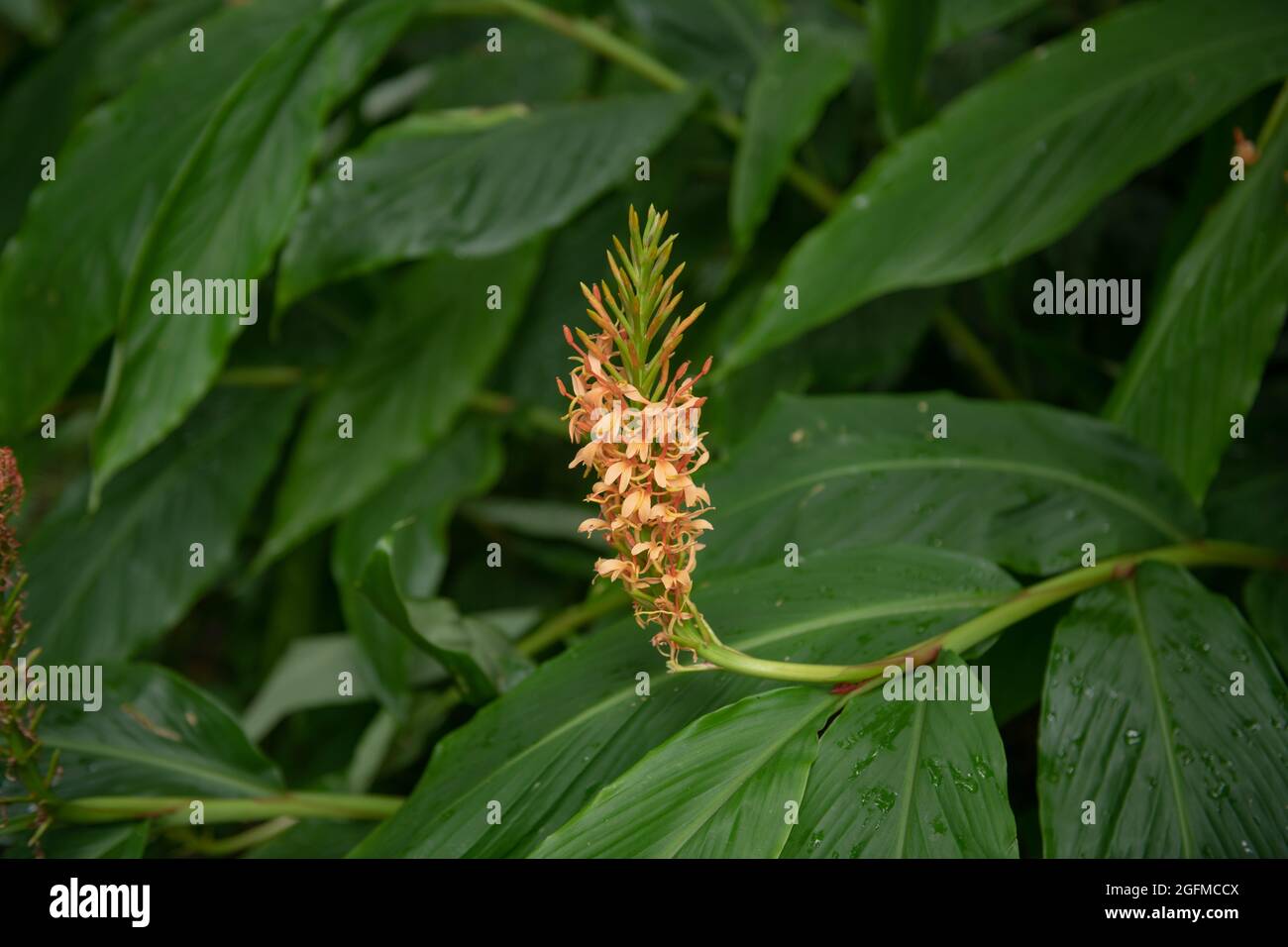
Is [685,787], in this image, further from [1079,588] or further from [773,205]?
[773,205]

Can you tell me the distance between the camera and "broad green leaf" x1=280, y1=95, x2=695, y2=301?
108 cm

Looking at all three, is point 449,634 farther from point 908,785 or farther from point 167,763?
point 908,785

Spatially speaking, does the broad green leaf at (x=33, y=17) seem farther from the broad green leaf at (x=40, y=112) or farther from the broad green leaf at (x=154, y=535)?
the broad green leaf at (x=154, y=535)

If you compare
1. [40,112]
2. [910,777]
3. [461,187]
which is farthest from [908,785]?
[40,112]

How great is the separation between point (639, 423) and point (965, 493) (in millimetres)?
449

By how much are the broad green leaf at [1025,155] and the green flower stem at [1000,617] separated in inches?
11.7

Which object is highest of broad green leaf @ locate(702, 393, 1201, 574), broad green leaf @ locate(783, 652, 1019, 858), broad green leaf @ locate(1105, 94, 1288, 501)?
broad green leaf @ locate(1105, 94, 1288, 501)

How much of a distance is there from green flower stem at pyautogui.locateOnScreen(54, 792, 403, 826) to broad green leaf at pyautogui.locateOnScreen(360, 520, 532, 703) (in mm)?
120

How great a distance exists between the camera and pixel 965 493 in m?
0.84

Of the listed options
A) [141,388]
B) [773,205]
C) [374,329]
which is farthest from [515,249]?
[141,388]

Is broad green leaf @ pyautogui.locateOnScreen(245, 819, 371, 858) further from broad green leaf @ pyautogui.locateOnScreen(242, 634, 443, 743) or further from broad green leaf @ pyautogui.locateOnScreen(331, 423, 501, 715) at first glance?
broad green leaf @ pyautogui.locateOnScreen(242, 634, 443, 743)

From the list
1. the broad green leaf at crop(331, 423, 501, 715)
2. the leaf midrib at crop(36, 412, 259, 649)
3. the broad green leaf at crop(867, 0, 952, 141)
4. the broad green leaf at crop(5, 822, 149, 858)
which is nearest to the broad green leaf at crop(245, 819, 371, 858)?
the broad green leaf at crop(5, 822, 149, 858)

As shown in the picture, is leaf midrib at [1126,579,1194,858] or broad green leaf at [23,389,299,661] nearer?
leaf midrib at [1126,579,1194,858]

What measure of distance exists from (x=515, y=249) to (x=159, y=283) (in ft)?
1.37
